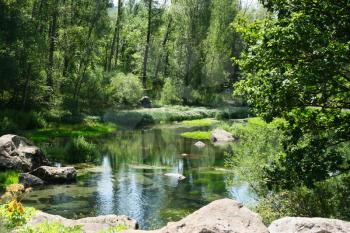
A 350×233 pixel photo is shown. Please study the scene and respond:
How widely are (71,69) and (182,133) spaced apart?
1744 cm

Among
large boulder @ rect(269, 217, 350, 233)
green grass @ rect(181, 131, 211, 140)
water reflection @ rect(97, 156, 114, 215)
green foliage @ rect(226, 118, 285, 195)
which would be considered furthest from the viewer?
green grass @ rect(181, 131, 211, 140)

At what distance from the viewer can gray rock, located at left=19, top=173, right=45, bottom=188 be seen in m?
25.3

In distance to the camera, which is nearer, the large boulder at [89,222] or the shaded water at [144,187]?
the large boulder at [89,222]

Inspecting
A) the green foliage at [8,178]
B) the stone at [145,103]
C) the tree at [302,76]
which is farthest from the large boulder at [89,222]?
the stone at [145,103]

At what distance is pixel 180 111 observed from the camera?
6638 cm

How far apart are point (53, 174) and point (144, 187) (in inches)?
220

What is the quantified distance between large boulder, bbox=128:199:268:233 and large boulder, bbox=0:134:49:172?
65.8ft

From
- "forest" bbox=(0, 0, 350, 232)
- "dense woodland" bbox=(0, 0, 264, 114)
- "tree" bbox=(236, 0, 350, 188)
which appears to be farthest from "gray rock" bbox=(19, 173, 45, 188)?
"dense woodland" bbox=(0, 0, 264, 114)

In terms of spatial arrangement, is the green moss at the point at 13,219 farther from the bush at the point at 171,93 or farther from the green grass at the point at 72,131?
the bush at the point at 171,93

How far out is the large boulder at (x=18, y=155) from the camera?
89.2 feet

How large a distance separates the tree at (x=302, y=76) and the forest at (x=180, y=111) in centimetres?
5

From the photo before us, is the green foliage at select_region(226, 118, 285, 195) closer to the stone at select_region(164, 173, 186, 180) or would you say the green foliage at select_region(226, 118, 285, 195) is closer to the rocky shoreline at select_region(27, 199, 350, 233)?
the stone at select_region(164, 173, 186, 180)

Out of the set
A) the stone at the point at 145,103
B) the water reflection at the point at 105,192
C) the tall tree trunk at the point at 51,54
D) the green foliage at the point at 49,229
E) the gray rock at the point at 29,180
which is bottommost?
the water reflection at the point at 105,192

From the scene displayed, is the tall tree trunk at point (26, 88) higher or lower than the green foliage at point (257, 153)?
higher
